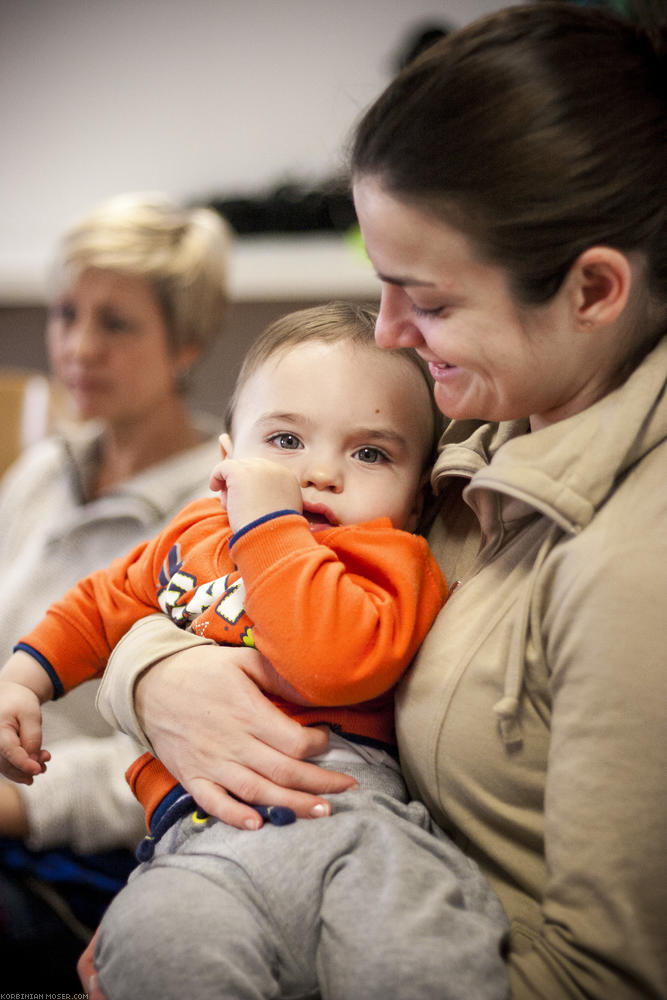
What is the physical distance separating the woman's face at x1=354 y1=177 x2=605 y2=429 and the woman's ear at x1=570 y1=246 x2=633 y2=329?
0.01m

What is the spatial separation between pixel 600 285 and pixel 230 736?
0.58 metres

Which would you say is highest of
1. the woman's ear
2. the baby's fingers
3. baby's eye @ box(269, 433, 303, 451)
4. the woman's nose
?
the woman's ear

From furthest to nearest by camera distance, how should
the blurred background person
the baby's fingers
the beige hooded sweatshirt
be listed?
the blurred background person → the baby's fingers → the beige hooded sweatshirt

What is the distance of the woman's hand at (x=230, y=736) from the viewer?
853 millimetres

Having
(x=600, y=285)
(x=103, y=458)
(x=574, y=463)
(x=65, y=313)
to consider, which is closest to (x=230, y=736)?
(x=574, y=463)

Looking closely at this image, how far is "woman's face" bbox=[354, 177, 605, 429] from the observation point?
2.59 ft

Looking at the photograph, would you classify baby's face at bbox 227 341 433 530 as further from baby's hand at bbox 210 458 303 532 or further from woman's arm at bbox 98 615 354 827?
woman's arm at bbox 98 615 354 827

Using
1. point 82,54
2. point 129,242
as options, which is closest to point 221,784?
point 129,242

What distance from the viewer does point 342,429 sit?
3.23 ft

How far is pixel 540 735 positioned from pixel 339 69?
2.63 metres

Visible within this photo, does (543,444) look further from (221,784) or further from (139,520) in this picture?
(139,520)

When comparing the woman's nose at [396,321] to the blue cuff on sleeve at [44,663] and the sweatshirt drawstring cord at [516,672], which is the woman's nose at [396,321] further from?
the blue cuff on sleeve at [44,663]

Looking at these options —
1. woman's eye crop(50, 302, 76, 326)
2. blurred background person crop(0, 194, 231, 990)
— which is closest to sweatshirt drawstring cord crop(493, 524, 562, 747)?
blurred background person crop(0, 194, 231, 990)

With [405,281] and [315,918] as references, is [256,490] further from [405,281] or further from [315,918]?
[315,918]
